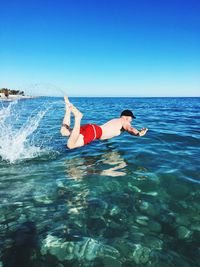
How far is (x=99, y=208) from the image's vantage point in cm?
511

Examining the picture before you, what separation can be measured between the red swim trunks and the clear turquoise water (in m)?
0.65

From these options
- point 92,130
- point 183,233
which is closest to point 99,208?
point 183,233

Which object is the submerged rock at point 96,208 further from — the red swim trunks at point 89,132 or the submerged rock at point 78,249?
the red swim trunks at point 89,132

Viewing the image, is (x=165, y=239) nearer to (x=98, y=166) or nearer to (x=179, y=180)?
(x=179, y=180)

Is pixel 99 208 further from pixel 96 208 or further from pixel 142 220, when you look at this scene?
pixel 142 220

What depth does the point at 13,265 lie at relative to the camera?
362 cm

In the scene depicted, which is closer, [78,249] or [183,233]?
[78,249]

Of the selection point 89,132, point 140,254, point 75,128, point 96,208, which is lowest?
point 140,254

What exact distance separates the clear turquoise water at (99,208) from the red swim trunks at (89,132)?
650 millimetres

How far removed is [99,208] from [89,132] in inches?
153

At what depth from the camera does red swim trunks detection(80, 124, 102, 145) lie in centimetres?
861

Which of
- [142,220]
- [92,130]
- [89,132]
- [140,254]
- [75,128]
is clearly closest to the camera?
[140,254]

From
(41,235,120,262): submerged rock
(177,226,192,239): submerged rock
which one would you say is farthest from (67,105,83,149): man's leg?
(177,226,192,239): submerged rock

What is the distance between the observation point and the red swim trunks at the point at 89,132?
28.2ft
